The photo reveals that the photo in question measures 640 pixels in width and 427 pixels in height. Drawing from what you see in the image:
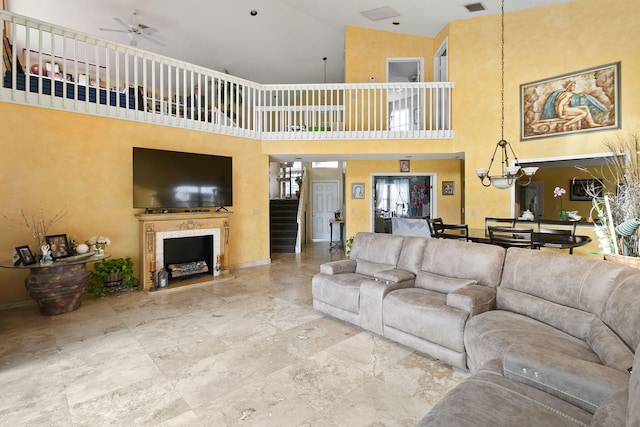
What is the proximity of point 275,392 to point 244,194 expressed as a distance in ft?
15.7

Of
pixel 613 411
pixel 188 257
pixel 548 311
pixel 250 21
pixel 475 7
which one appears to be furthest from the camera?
pixel 250 21

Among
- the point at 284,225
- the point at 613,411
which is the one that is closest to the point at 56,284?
the point at 613,411

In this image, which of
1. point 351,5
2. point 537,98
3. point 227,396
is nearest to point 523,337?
point 227,396

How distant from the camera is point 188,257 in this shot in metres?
5.84

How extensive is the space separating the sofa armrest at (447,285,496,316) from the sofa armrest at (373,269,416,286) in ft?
2.25

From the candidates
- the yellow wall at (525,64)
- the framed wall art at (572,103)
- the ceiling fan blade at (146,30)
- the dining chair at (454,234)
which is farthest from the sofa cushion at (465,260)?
the ceiling fan blade at (146,30)

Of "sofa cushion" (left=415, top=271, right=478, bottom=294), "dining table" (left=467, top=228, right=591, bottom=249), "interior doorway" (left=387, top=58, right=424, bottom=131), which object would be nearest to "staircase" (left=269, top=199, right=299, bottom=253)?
"interior doorway" (left=387, top=58, right=424, bottom=131)

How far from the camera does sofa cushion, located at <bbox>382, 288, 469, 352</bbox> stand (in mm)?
2602

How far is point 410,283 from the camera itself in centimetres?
348

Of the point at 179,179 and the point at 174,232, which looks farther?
the point at 179,179

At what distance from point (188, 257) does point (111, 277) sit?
1.30 meters

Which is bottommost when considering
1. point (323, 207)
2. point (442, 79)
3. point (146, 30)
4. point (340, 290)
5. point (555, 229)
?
point (340, 290)

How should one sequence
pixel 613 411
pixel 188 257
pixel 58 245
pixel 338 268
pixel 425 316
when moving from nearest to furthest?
1. pixel 613 411
2. pixel 425 316
3. pixel 338 268
4. pixel 58 245
5. pixel 188 257

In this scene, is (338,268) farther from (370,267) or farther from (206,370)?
(206,370)
